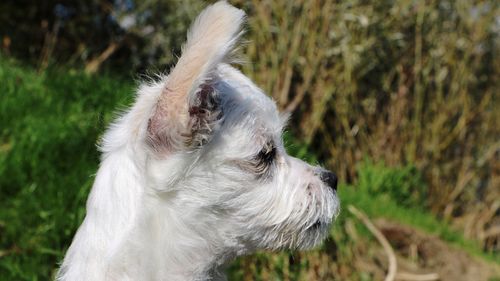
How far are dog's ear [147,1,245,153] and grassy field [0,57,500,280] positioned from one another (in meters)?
1.07

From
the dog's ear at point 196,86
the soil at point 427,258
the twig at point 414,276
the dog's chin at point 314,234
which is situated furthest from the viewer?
the soil at point 427,258

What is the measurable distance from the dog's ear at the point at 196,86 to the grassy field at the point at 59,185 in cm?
107

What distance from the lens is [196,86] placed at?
106 inches

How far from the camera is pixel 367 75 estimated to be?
8555mm

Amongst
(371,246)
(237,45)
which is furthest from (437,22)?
(237,45)

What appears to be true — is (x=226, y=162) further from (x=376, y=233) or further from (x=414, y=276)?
(x=414, y=276)

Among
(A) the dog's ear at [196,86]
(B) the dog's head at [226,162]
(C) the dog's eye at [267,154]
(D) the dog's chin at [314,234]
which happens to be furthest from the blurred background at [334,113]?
(A) the dog's ear at [196,86]

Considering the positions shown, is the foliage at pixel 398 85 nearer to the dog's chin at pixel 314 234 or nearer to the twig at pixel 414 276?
the twig at pixel 414 276

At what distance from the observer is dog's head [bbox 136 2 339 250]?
9.14 feet

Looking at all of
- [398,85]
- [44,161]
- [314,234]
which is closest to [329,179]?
[314,234]

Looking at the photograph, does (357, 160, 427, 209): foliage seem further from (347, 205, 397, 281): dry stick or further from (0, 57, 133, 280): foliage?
(0, 57, 133, 280): foliage

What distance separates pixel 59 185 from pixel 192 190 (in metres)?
2.21

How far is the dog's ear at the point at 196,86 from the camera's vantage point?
263 centimetres

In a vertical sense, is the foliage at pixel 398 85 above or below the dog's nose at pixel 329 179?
below
